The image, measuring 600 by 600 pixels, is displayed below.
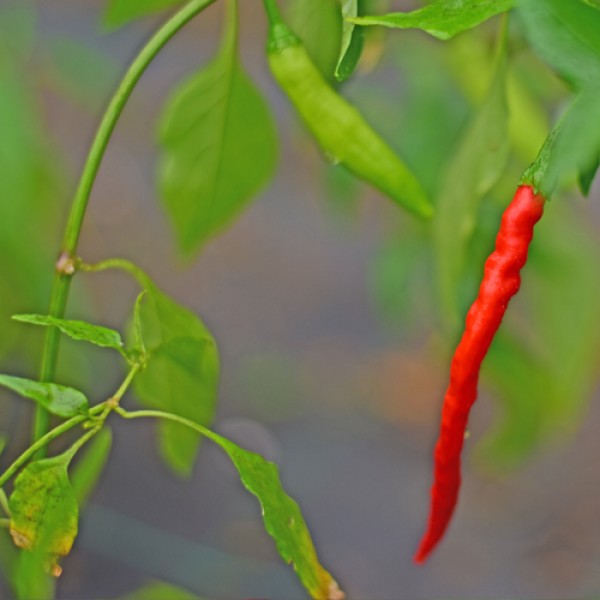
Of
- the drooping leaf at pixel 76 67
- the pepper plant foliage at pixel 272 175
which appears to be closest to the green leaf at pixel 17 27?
the pepper plant foliage at pixel 272 175

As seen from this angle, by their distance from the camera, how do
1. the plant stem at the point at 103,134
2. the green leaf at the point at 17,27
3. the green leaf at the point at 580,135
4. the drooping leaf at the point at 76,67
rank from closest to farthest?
1. the green leaf at the point at 580,135
2. the plant stem at the point at 103,134
3. the green leaf at the point at 17,27
4. the drooping leaf at the point at 76,67

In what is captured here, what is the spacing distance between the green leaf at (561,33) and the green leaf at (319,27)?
211 mm

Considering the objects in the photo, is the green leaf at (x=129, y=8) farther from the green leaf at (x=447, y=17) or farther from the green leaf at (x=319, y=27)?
the green leaf at (x=447, y=17)

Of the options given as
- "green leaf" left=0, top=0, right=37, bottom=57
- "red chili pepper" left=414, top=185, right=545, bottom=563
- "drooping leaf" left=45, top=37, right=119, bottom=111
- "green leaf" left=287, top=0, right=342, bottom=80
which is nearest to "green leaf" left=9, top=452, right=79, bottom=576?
"red chili pepper" left=414, top=185, right=545, bottom=563

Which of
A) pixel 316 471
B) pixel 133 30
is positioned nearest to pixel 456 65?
pixel 316 471

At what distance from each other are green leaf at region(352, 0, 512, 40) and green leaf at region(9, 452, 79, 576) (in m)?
0.22

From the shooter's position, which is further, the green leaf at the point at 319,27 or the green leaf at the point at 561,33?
the green leaf at the point at 319,27

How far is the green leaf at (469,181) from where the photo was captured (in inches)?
A: 25.7

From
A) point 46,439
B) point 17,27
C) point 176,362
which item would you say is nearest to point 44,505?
point 46,439

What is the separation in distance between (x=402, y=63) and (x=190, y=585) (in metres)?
0.99

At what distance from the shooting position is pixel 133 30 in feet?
8.84

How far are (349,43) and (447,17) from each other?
0.17 feet

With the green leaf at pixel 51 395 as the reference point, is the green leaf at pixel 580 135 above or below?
above

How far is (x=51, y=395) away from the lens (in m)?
0.47
